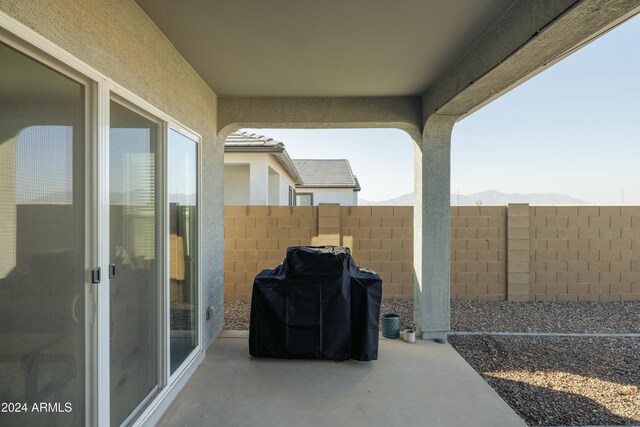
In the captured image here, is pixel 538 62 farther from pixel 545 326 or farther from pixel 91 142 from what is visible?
pixel 545 326

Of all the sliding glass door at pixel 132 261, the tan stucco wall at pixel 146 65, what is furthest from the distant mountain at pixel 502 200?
the sliding glass door at pixel 132 261

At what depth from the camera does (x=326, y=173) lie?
19641 millimetres

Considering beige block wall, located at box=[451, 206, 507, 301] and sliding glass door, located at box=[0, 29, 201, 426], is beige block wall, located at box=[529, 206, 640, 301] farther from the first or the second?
sliding glass door, located at box=[0, 29, 201, 426]

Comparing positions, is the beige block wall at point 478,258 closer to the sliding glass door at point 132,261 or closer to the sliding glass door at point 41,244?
the sliding glass door at point 132,261

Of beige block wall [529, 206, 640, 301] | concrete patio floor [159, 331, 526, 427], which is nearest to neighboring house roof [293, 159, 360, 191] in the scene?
beige block wall [529, 206, 640, 301]

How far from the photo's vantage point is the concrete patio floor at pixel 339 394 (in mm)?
2469

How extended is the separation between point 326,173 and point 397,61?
54.6 ft

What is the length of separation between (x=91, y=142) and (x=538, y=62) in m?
2.93

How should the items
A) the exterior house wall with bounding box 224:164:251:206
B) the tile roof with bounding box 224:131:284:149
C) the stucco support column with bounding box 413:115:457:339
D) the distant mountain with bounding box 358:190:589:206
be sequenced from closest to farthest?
the stucco support column with bounding box 413:115:457:339, the distant mountain with bounding box 358:190:589:206, the tile roof with bounding box 224:131:284:149, the exterior house wall with bounding box 224:164:251:206

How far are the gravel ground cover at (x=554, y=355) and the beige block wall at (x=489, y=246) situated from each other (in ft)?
0.91

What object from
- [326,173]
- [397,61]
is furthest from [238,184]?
[326,173]

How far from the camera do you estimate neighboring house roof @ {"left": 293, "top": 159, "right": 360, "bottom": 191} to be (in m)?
17.7

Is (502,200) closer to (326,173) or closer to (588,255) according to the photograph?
(326,173)

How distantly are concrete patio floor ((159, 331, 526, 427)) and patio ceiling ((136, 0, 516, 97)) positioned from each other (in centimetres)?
283
